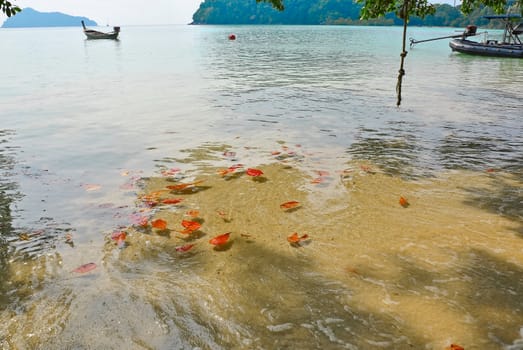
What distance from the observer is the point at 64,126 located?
10.8 meters

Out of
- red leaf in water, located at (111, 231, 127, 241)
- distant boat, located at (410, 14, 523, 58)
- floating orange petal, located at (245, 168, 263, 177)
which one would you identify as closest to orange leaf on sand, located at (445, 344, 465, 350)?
red leaf in water, located at (111, 231, 127, 241)

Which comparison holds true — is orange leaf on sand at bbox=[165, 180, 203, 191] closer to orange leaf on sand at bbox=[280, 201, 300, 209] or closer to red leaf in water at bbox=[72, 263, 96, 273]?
orange leaf on sand at bbox=[280, 201, 300, 209]

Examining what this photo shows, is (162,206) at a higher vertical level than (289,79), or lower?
lower

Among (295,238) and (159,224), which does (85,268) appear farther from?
(295,238)

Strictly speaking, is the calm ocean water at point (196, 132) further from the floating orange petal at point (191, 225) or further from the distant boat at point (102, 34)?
the distant boat at point (102, 34)

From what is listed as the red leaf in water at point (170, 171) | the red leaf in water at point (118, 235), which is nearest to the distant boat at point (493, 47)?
the red leaf in water at point (170, 171)

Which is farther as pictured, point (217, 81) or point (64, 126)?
point (217, 81)

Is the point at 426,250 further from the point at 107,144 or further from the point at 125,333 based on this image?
the point at 107,144

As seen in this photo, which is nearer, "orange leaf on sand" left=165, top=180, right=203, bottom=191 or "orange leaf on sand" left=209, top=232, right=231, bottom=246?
"orange leaf on sand" left=209, top=232, right=231, bottom=246

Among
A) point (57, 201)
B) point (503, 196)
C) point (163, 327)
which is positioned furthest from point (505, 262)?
point (57, 201)

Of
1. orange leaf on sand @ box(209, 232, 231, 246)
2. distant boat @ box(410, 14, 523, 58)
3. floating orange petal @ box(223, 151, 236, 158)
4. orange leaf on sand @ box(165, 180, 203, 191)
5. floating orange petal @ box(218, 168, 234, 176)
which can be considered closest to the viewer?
orange leaf on sand @ box(209, 232, 231, 246)

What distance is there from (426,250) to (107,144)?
25.1 ft

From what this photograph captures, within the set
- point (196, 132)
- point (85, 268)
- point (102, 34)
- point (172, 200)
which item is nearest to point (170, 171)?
point (172, 200)

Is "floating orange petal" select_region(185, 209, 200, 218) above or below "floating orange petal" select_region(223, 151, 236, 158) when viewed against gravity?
below
